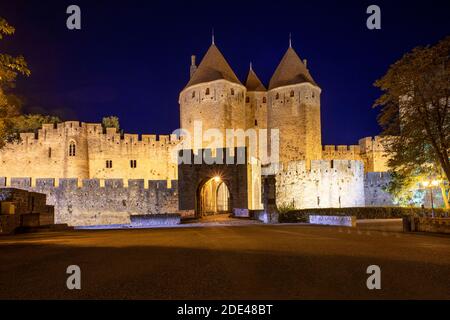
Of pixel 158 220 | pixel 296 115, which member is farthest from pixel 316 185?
pixel 158 220

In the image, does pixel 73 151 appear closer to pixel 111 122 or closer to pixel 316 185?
pixel 111 122

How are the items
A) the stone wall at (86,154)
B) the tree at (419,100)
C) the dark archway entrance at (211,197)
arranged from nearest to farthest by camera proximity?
the tree at (419,100) → the dark archway entrance at (211,197) → the stone wall at (86,154)

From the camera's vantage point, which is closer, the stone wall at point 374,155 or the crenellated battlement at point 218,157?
the crenellated battlement at point 218,157

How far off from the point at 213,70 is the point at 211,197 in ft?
42.8

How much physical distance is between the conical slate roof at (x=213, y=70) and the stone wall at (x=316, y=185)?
38.8 ft

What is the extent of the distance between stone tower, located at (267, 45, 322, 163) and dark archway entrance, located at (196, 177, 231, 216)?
733 centimetres

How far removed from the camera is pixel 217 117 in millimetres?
35031

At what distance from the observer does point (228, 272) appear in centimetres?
490

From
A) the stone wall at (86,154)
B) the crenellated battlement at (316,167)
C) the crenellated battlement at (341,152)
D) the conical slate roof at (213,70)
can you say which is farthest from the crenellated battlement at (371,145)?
the stone wall at (86,154)

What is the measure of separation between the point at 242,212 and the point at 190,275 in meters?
15.5

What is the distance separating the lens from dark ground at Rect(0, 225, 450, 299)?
3.96 metres

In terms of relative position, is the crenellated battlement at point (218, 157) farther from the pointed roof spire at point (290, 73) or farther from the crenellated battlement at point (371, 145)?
the crenellated battlement at point (371, 145)

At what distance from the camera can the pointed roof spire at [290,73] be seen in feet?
121
